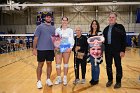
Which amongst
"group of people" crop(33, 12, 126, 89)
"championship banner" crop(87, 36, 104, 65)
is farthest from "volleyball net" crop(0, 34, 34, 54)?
"championship banner" crop(87, 36, 104, 65)

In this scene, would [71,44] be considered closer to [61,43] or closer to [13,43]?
[61,43]

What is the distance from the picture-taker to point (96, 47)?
5.86m

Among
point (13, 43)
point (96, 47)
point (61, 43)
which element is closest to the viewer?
point (61, 43)

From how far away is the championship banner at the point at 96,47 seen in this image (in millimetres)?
5797

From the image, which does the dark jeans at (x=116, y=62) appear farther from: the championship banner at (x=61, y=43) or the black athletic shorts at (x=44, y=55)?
the black athletic shorts at (x=44, y=55)

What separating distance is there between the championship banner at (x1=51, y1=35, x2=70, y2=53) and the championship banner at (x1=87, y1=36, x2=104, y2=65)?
0.54 meters

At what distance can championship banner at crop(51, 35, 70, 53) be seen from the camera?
565 centimetres

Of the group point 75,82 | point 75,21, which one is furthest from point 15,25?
point 75,82

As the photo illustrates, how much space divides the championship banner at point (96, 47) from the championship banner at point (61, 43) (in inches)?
21.4

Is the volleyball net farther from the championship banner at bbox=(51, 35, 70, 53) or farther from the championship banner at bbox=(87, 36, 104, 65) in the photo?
the championship banner at bbox=(87, 36, 104, 65)

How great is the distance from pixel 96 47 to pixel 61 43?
81cm

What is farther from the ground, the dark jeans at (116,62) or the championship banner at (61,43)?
the championship banner at (61,43)

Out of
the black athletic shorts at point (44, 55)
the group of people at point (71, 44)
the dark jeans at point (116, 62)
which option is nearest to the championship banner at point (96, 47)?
the group of people at point (71, 44)

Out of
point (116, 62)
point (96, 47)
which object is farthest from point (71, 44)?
point (116, 62)
